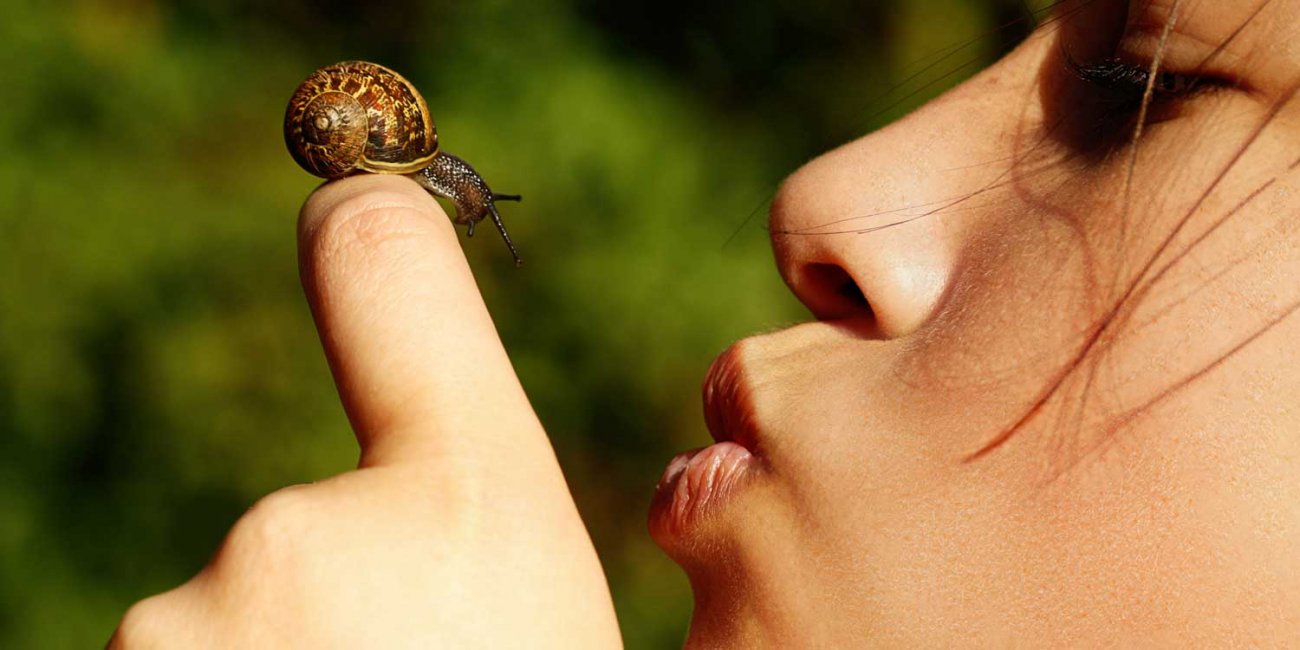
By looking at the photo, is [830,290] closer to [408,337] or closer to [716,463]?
[716,463]

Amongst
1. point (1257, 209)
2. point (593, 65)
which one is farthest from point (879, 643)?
point (593, 65)

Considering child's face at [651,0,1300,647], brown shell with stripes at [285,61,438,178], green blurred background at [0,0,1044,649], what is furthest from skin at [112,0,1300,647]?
green blurred background at [0,0,1044,649]

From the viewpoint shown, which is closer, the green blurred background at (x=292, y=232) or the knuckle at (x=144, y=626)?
the knuckle at (x=144, y=626)

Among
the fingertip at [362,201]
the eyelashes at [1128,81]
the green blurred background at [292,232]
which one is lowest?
the green blurred background at [292,232]

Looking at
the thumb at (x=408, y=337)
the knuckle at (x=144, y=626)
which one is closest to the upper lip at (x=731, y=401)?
the thumb at (x=408, y=337)

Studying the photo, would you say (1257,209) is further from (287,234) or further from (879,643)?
(287,234)

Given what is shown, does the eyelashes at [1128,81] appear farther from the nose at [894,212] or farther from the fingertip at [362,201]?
the fingertip at [362,201]

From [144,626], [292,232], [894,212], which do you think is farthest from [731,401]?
[292,232]

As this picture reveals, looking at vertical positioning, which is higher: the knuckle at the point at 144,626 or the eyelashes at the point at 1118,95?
the eyelashes at the point at 1118,95
